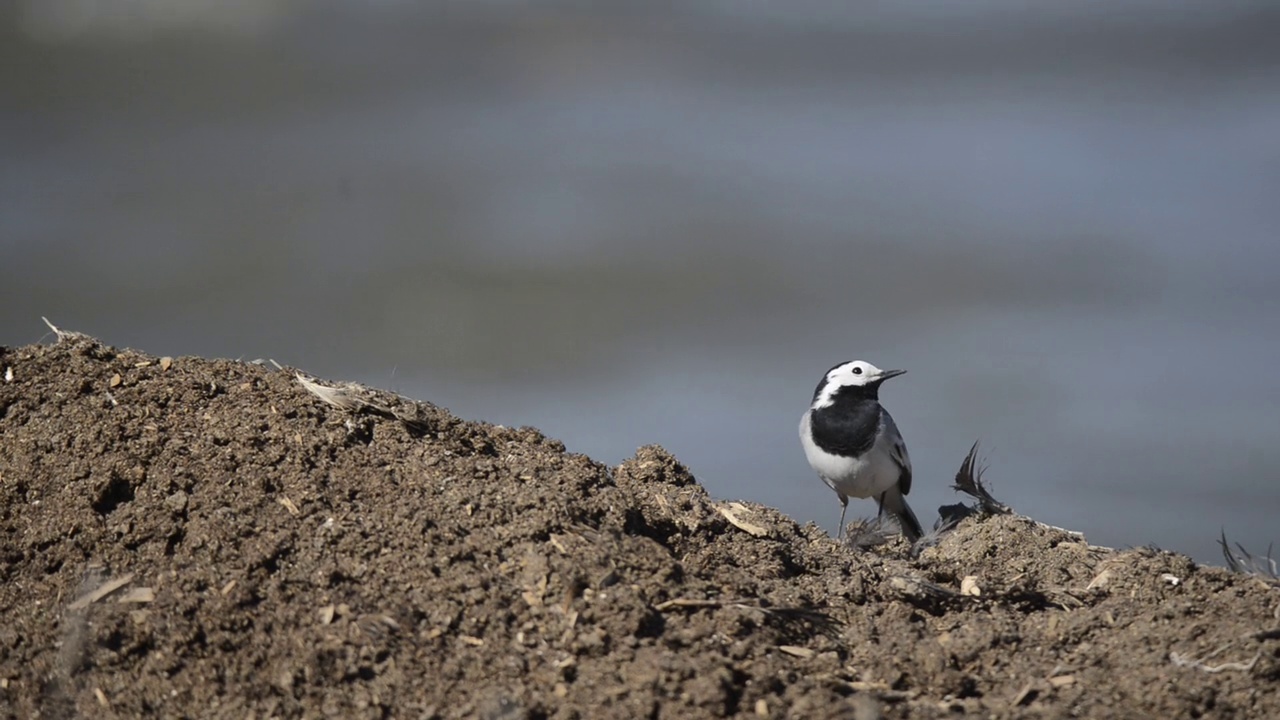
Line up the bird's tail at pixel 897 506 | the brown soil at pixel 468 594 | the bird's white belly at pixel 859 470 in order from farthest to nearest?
the bird's tail at pixel 897 506 < the bird's white belly at pixel 859 470 < the brown soil at pixel 468 594

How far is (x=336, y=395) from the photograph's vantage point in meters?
4.73

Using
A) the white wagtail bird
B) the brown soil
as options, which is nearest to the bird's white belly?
the white wagtail bird

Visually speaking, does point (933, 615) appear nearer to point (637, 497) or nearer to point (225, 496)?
point (637, 497)

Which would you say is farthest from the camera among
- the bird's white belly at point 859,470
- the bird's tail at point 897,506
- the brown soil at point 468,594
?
the bird's tail at point 897,506

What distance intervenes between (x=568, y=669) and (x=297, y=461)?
150cm

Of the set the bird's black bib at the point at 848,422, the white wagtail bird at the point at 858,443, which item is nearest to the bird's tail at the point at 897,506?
the white wagtail bird at the point at 858,443

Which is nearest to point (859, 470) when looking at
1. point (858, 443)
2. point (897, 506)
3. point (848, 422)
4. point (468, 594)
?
point (858, 443)

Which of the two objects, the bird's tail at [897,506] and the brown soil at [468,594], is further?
the bird's tail at [897,506]

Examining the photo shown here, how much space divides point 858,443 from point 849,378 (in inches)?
24.3

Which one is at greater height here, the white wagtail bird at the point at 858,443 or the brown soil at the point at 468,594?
the white wagtail bird at the point at 858,443

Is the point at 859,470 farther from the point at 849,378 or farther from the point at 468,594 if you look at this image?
the point at 468,594

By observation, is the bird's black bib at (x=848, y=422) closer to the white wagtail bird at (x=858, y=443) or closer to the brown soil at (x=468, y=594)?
the white wagtail bird at (x=858, y=443)

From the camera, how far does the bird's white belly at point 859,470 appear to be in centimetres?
855

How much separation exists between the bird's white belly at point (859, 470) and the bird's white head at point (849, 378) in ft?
1.31
